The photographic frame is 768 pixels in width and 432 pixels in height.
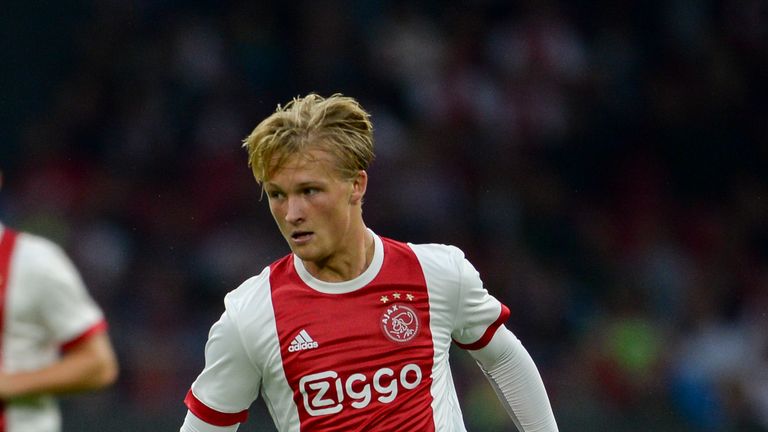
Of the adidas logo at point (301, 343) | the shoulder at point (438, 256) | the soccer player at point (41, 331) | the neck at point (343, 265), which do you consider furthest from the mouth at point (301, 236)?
the soccer player at point (41, 331)

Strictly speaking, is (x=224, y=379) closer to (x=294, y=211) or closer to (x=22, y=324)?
(x=294, y=211)

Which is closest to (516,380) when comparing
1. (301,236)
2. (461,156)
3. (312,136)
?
(301,236)

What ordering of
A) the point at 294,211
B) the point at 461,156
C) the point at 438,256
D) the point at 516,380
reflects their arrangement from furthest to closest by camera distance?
1. the point at 461,156
2. the point at 516,380
3. the point at 438,256
4. the point at 294,211

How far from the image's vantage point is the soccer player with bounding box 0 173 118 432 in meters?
3.37

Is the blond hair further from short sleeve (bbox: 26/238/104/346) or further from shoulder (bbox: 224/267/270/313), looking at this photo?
short sleeve (bbox: 26/238/104/346)

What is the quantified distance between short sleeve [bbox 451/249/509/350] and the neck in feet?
0.95

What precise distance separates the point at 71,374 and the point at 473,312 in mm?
1341

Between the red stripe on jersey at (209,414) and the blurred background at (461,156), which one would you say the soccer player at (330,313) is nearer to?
the red stripe on jersey at (209,414)

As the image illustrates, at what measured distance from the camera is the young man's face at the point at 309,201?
3.99 metres

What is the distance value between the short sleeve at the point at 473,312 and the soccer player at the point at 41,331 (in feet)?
3.92

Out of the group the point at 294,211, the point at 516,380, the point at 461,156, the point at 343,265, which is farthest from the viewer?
the point at 461,156

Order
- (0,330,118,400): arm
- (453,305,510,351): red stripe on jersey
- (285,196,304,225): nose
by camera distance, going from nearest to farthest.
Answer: (0,330,118,400): arm, (285,196,304,225): nose, (453,305,510,351): red stripe on jersey

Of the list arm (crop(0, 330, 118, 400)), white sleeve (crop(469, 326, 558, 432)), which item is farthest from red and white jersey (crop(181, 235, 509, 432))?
arm (crop(0, 330, 118, 400))

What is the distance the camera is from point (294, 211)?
3969 millimetres
